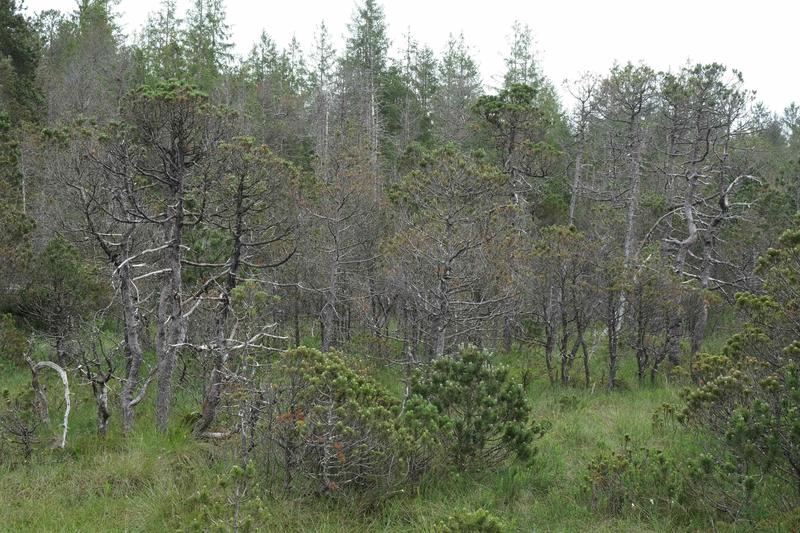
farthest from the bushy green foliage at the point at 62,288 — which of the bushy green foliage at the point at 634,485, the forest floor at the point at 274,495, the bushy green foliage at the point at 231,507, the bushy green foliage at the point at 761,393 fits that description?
the bushy green foliage at the point at 761,393

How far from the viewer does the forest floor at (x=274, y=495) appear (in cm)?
583

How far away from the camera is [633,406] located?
10953 mm

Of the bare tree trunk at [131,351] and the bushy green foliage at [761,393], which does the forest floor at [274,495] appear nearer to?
the bare tree trunk at [131,351]

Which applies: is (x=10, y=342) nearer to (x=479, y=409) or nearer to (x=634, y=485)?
(x=479, y=409)

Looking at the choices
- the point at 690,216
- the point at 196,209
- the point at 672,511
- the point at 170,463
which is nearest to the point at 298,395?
the point at 170,463

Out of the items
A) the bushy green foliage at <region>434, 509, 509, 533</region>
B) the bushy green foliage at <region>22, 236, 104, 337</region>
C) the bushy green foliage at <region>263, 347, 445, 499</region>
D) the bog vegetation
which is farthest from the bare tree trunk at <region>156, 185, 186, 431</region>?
the bushy green foliage at <region>434, 509, 509, 533</region>

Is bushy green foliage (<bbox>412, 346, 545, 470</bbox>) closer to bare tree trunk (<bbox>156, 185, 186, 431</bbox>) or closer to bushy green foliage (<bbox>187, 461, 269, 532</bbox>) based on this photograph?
bushy green foliage (<bbox>187, 461, 269, 532</bbox>)

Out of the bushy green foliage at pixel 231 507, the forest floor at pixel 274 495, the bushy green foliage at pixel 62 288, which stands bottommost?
the forest floor at pixel 274 495

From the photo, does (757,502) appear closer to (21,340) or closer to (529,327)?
(529,327)

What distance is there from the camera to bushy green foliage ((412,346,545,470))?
6.74 m

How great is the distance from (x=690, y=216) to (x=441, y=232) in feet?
24.8

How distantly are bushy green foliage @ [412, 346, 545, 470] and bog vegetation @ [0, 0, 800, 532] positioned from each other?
34mm

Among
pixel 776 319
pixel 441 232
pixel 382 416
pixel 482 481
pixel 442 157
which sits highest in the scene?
pixel 442 157

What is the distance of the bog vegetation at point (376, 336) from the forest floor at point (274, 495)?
0.11 feet
